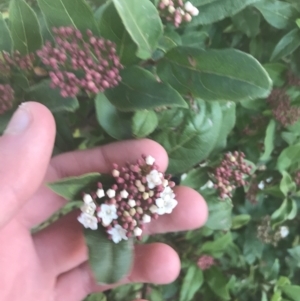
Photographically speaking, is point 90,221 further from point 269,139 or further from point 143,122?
point 269,139

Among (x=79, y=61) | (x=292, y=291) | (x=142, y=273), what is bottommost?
(x=292, y=291)

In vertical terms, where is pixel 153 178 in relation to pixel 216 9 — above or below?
below

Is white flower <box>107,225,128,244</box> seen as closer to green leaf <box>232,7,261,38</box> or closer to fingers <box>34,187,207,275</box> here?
fingers <box>34,187,207,275</box>

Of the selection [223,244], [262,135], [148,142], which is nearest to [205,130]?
[148,142]

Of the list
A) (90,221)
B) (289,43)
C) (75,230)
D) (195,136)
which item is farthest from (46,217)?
(289,43)

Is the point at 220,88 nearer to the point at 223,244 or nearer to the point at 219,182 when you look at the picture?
the point at 219,182

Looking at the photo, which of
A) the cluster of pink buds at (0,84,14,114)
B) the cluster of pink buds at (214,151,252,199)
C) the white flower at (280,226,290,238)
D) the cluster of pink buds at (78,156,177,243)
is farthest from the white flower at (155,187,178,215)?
the white flower at (280,226,290,238)
